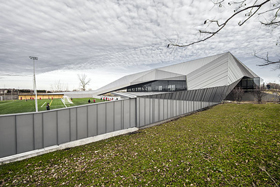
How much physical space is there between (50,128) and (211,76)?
733 inches

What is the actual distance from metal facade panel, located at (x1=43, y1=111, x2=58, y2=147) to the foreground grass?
732 mm

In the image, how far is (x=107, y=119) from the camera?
8.27m

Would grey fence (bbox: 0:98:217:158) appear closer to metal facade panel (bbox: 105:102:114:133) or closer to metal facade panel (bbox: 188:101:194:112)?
metal facade panel (bbox: 105:102:114:133)

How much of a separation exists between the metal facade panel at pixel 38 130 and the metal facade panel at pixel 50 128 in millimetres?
122

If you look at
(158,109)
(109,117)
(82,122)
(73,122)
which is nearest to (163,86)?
(158,109)

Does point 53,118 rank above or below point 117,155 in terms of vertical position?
above

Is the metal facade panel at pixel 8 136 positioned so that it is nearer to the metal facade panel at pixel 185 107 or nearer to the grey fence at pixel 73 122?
the grey fence at pixel 73 122

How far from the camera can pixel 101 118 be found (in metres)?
8.04

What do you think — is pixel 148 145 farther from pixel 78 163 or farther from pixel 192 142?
pixel 78 163

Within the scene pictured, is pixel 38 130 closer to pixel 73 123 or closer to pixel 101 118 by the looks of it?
pixel 73 123

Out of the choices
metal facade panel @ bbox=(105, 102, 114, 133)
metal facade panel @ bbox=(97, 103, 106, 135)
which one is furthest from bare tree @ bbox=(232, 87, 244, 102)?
metal facade panel @ bbox=(97, 103, 106, 135)

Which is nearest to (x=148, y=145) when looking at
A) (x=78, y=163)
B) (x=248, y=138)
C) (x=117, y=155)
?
(x=117, y=155)

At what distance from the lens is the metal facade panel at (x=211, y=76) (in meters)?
15.8

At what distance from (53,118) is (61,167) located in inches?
103
